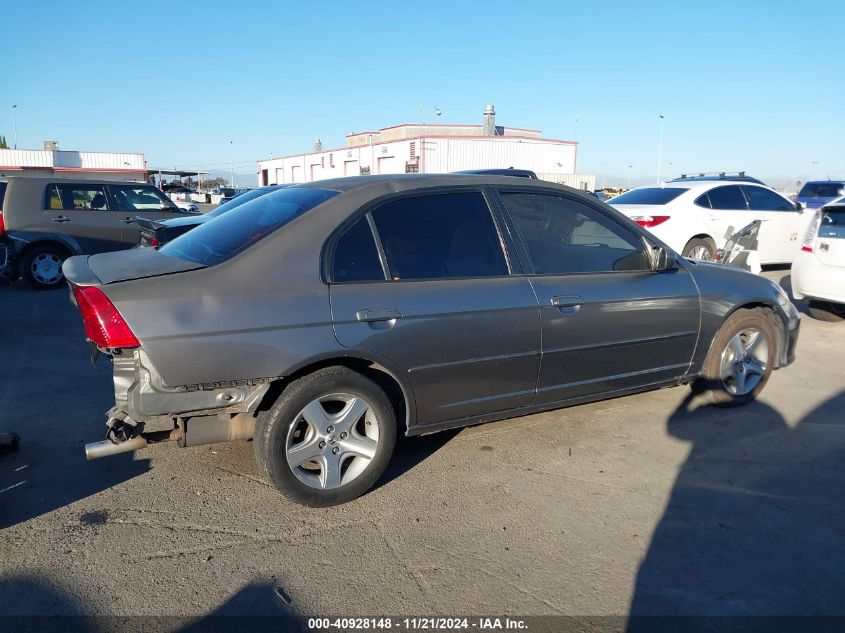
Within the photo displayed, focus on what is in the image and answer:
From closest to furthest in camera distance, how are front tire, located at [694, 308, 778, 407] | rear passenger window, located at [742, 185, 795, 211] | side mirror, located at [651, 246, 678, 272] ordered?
side mirror, located at [651, 246, 678, 272], front tire, located at [694, 308, 778, 407], rear passenger window, located at [742, 185, 795, 211]

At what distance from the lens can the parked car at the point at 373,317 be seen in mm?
3184

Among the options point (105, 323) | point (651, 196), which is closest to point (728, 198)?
point (651, 196)

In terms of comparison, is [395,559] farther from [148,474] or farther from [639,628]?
[148,474]

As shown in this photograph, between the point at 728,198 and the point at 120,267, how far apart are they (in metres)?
9.89

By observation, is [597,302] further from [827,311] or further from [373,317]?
[827,311]

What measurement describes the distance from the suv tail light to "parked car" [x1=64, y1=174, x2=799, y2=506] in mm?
4210

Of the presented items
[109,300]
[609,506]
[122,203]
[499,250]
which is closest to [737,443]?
[609,506]

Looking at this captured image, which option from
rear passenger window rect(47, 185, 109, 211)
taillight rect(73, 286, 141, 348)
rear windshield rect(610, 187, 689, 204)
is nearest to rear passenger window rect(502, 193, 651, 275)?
taillight rect(73, 286, 141, 348)

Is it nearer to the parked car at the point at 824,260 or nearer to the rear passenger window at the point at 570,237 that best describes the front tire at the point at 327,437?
the rear passenger window at the point at 570,237

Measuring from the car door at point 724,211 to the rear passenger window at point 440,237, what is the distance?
7469mm

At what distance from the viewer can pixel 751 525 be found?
3.45m

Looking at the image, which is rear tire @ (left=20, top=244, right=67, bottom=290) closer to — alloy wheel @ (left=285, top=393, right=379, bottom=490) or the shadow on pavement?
alloy wheel @ (left=285, top=393, right=379, bottom=490)

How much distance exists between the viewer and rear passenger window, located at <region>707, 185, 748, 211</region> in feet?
34.6

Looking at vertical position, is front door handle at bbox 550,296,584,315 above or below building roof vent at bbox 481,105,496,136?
below
